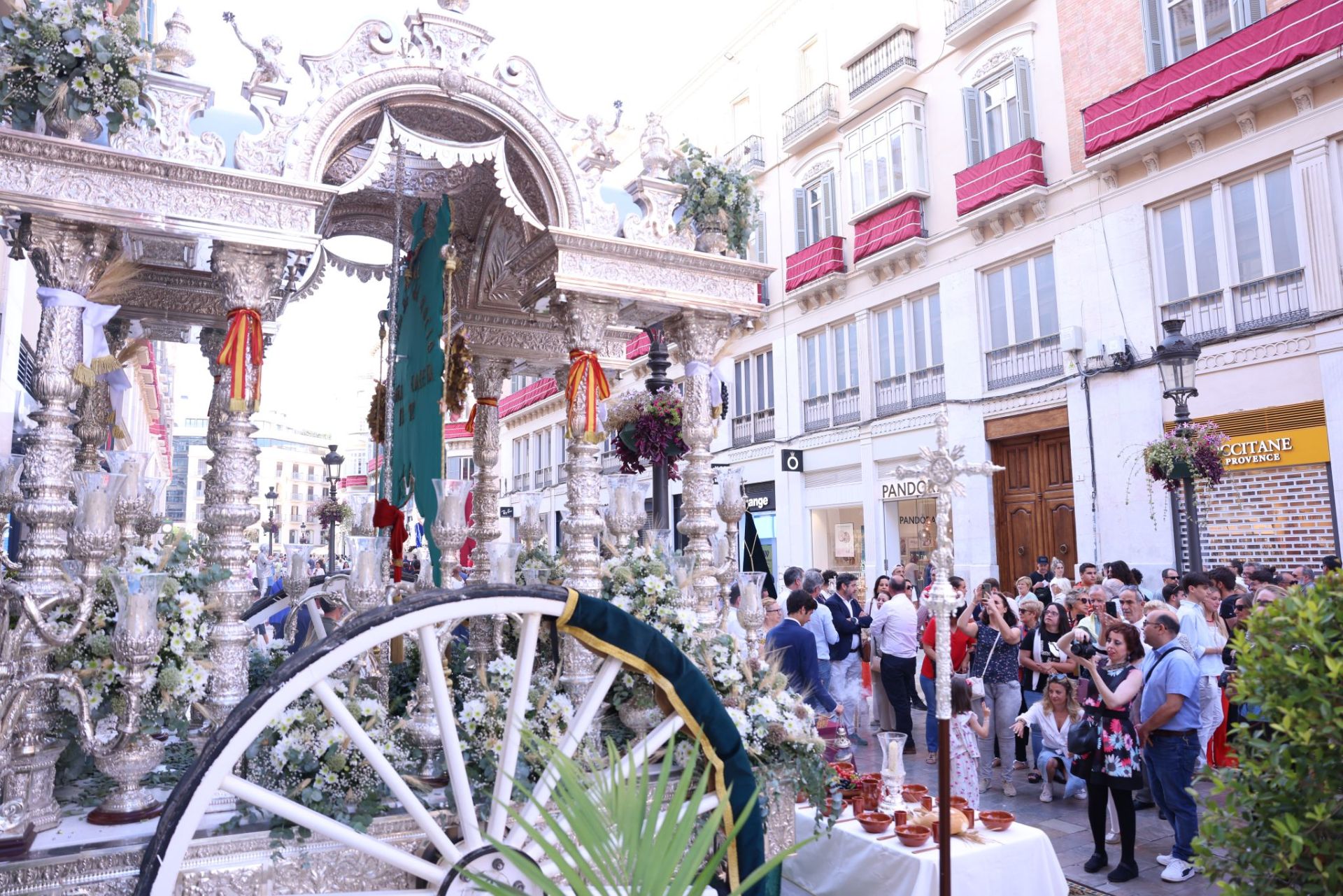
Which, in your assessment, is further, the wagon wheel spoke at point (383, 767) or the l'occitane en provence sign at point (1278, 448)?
the l'occitane en provence sign at point (1278, 448)

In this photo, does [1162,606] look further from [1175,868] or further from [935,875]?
[935,875]

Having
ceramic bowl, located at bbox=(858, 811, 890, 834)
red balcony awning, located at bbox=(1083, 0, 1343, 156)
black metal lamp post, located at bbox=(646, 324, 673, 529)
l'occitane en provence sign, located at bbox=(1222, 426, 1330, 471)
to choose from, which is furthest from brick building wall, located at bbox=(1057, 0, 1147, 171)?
ceramic bowl, located at bbox=(858, 811, 890, 834)

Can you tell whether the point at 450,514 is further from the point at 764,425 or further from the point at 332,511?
the point at 764,425

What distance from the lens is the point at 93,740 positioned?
3.49m

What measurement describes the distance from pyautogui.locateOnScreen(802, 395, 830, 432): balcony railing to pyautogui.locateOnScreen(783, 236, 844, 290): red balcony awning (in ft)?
9.18

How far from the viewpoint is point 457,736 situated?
307cm

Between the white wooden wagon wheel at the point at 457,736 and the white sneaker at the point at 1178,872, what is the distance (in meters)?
3.85

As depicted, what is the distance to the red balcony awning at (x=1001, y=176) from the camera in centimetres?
1577

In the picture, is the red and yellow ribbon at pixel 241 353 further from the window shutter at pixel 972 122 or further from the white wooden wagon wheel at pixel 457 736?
the window shutter at pixel 972 122

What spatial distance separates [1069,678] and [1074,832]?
1.30 meters

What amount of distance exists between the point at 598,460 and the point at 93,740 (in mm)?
3166

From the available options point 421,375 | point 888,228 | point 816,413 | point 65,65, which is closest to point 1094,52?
point 888,228

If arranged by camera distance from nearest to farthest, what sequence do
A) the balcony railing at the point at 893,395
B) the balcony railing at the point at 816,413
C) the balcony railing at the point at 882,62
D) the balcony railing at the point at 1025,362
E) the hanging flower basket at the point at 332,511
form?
the balcony railing at the point at 1025,362
the hanging flower basket at the point at 332,511
the balcony railing at the point at 882,62
the balcony railing at the point at 893,395
the balcony railing at the point at 816,413

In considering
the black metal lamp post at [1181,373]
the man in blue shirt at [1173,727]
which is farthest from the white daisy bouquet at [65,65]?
the black metal lamp post at [1181,373]
